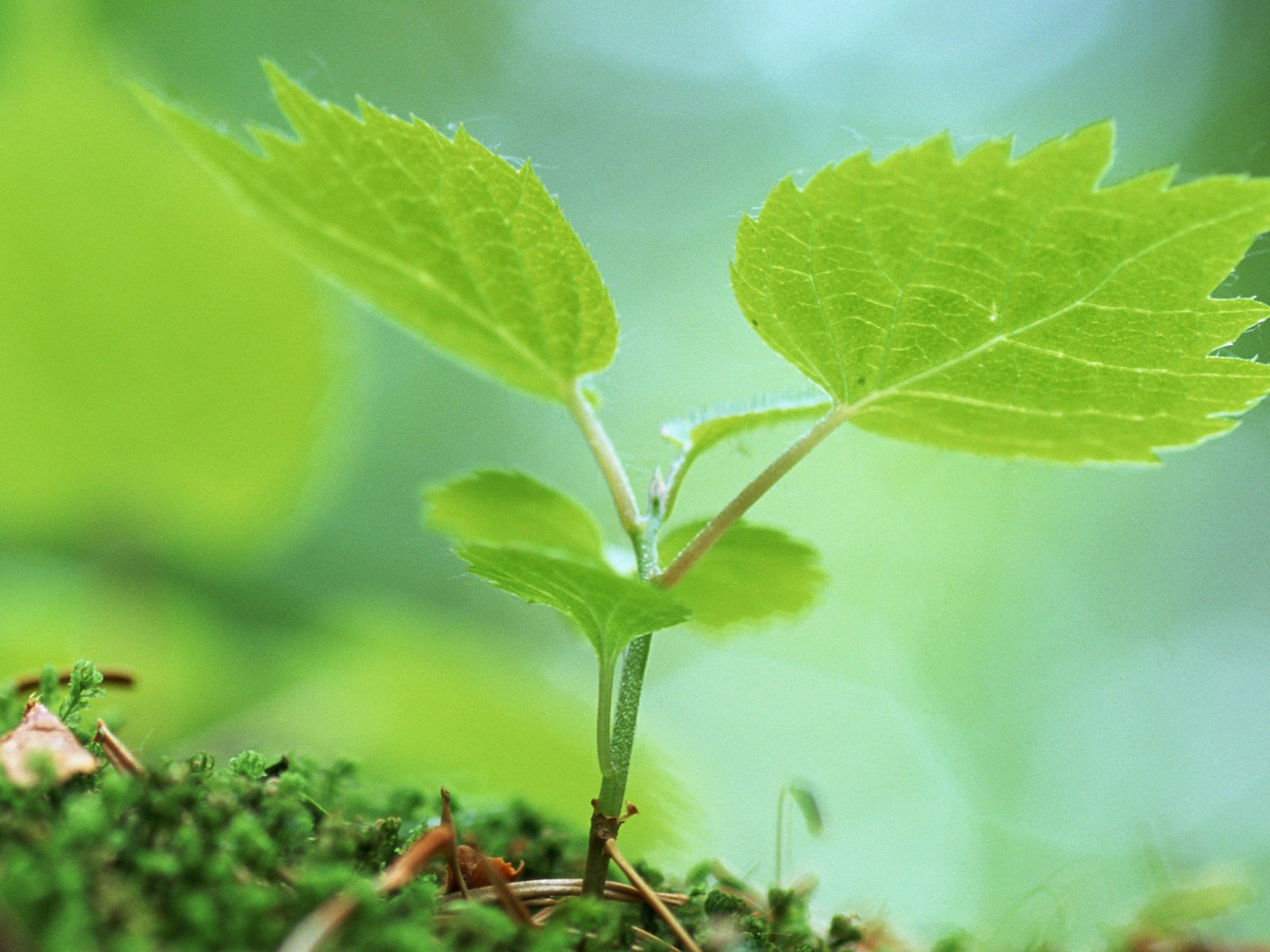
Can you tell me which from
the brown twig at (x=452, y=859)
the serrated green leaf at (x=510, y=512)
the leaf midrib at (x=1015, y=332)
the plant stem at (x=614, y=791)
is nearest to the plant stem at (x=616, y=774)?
the plant stem at (x=614, y=791)

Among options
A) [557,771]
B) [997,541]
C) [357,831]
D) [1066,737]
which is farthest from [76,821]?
[1066,737]

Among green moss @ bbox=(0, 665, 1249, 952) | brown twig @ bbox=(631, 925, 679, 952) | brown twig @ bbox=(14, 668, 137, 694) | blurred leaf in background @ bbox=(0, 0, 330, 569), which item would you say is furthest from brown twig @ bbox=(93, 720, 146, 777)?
blurred leaf in background @ bbox=(0, 0, 330, 569)

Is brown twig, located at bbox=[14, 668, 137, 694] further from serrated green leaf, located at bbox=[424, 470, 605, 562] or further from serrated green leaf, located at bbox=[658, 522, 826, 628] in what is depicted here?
serrated green leaf, located at bbox=[658, 522, 826, 628]

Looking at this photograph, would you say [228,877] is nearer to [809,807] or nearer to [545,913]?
[545,913]

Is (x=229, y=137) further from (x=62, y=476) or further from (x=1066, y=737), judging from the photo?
(x=1066, y=737)

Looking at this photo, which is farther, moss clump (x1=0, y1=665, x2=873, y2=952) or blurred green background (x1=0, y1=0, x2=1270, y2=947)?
blurred green background (x1=0, y1=0, x2=1270, y2=947)

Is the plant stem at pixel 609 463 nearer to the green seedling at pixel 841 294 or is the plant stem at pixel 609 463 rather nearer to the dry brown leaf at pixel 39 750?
the green seedling at pixel 841 294
